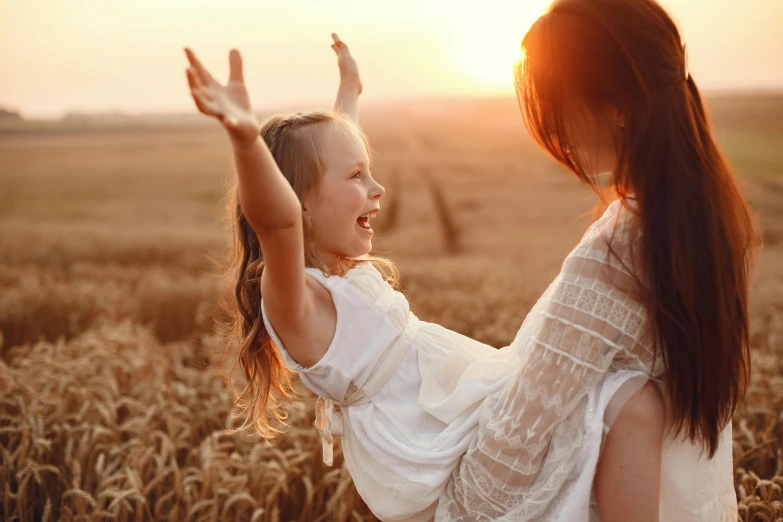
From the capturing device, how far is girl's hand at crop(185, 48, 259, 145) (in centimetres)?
151

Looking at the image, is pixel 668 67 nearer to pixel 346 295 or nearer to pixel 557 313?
pixel 557 313

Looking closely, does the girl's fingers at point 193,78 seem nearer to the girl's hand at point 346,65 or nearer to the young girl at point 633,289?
the young girl at point 633,289

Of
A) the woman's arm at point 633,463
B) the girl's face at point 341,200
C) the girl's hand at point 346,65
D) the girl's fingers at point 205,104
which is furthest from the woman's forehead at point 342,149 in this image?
the woman's arm at point 633,463

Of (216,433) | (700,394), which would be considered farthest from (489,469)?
(216,433)

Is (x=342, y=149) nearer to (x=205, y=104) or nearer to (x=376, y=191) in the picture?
(x=376, y=191)

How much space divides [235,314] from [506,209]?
28.9 metres

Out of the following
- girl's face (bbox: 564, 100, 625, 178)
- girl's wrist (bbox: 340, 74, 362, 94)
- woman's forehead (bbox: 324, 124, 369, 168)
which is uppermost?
girl's wrist (bbox: 340, 74, 362, 94)

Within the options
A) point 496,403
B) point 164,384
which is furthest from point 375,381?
point 164,384

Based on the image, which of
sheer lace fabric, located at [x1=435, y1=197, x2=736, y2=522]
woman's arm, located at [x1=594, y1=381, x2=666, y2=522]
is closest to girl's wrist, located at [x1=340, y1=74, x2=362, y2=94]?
sheer lace fabric, located at [x1=435, y1=197, x2=736, y2=522]

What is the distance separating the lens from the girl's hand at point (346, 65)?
9.36 ft

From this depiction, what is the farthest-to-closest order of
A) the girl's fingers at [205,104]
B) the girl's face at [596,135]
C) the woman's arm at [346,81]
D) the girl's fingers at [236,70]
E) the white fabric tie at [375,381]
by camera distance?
the woman's arm at [346,81] < the white fabric tie at [375,381] < the girl's face at [596,135] < the girl's fingers at [236,70] < the girl's fingers at [205,104]

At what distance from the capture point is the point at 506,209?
30719 mm

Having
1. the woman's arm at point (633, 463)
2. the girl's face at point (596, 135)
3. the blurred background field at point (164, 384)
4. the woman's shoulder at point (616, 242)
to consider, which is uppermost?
the girl's face at point (596, 135)

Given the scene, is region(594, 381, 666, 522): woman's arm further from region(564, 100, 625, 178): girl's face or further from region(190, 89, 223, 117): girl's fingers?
region(190, 89, 223, 117): girl's fingers
